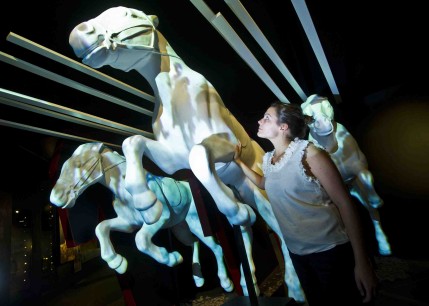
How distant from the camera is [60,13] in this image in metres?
1.24

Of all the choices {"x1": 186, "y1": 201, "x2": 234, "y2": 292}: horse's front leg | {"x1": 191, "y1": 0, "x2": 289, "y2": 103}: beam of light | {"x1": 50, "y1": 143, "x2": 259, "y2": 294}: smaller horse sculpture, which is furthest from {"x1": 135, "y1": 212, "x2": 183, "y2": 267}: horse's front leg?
{"x1": 191, "y1": 0, "x2": 289, "y2": 103}: beam of light

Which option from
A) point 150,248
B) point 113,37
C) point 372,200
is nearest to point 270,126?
point 113,37

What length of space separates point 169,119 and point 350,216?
0.99 metres

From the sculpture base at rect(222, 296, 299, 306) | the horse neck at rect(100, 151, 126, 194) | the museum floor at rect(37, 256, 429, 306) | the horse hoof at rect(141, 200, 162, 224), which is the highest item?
the horse neck at rect(100, 151, 126, 194)

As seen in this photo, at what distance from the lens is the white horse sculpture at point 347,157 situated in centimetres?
225

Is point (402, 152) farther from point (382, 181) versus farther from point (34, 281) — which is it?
point (34, 281)

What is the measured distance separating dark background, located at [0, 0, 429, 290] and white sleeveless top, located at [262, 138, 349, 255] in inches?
45.0

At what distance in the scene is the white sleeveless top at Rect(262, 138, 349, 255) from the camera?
100 centimetres

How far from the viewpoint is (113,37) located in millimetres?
1186

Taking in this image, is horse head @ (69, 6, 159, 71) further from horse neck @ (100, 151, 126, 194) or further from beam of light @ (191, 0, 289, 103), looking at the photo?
horse neck @ (100, 151, 126, 194)

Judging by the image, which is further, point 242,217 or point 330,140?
point 330,140

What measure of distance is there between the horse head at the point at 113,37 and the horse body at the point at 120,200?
70 centimetres

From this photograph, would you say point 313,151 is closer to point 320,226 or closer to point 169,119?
point 320,226

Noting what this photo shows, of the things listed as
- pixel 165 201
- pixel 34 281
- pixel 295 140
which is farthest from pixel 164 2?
pixel 34 281
